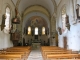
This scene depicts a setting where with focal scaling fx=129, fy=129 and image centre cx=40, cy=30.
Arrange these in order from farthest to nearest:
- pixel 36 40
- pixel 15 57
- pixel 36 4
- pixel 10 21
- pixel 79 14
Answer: pixel 36 40
pixel 36 4
pixel 10 21
pixel 79 14
pixel 15 57

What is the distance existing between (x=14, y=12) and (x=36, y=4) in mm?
7204

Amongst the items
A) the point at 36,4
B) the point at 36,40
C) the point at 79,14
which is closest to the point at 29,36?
the point at 36,40

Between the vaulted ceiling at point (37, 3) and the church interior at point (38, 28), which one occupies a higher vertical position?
the vaulted ceiling at point (37, 3)

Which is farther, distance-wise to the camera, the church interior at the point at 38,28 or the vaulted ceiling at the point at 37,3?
the vaulted ceiling at the point at 37,3

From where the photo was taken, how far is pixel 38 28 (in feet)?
101

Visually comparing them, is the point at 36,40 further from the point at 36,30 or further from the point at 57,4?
the point at 57,4

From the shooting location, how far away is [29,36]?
29844mm

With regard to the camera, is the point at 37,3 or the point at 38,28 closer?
the point at 37,3

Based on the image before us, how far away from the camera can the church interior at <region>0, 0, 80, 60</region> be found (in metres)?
9.75

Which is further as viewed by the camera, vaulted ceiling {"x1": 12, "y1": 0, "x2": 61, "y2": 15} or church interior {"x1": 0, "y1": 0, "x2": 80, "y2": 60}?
vaulted ceiling {"x1": 12, "y1": 0, "x2": 61, "y2": 15}

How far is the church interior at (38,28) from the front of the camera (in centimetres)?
975

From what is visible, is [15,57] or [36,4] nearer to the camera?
[15,57]

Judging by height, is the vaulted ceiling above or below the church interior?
above

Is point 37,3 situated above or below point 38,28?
above
